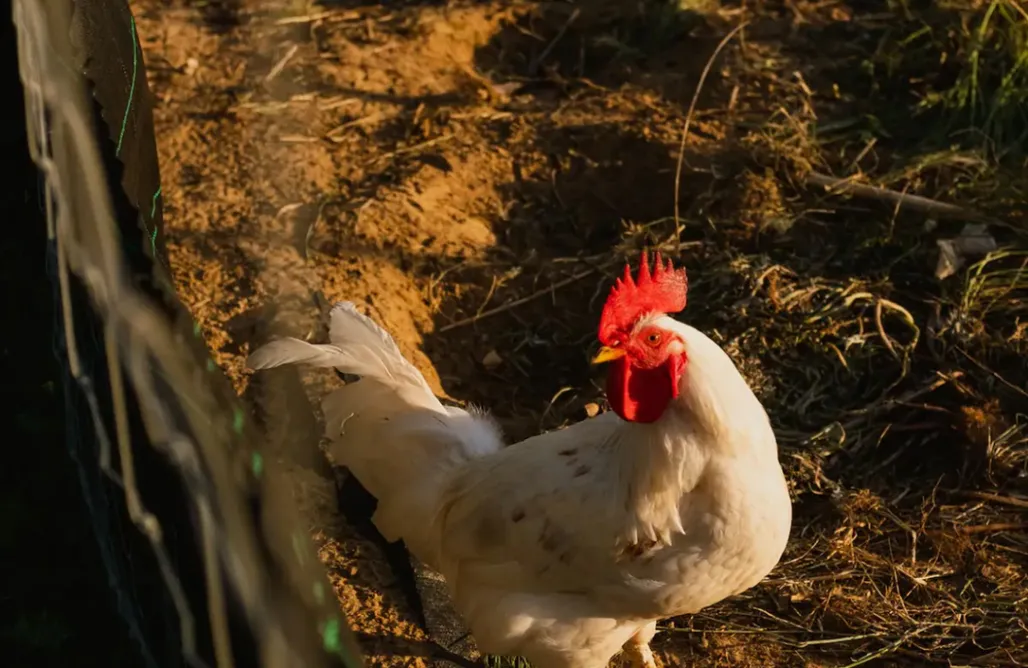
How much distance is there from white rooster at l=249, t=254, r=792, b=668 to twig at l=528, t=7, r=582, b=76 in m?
2.71

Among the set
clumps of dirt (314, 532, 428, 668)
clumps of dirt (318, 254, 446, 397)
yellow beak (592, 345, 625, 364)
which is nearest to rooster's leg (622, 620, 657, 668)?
clumps of dirt (314, 532, 428, 668)

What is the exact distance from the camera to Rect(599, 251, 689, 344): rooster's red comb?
2.35m

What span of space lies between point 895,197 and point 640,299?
2.24m

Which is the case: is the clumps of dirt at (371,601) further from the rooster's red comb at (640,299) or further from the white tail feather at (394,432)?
the rooster's red comb at (640,299)

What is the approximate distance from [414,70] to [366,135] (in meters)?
0.56

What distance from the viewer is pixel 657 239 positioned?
4.25 m

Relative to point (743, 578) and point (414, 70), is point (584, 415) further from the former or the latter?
point (414, 70)

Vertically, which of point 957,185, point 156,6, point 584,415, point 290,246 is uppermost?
point 156,6

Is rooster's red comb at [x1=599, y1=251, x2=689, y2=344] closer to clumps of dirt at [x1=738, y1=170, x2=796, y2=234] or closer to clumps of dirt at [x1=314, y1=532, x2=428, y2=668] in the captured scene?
clumps of dirt at [x1=314, y1=532, x2=428, y2=668]

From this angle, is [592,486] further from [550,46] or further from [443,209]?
[550,46]

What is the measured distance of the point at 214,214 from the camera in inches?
169

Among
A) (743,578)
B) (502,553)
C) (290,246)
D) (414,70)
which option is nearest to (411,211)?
(290,246)

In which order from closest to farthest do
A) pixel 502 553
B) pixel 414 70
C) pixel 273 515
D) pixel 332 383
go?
pixel 273 515 → pixel 502 553 → pixel 332 383 → pixel 414 70

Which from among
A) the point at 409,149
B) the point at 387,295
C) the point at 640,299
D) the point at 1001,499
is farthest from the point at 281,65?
the point at 1001,499
